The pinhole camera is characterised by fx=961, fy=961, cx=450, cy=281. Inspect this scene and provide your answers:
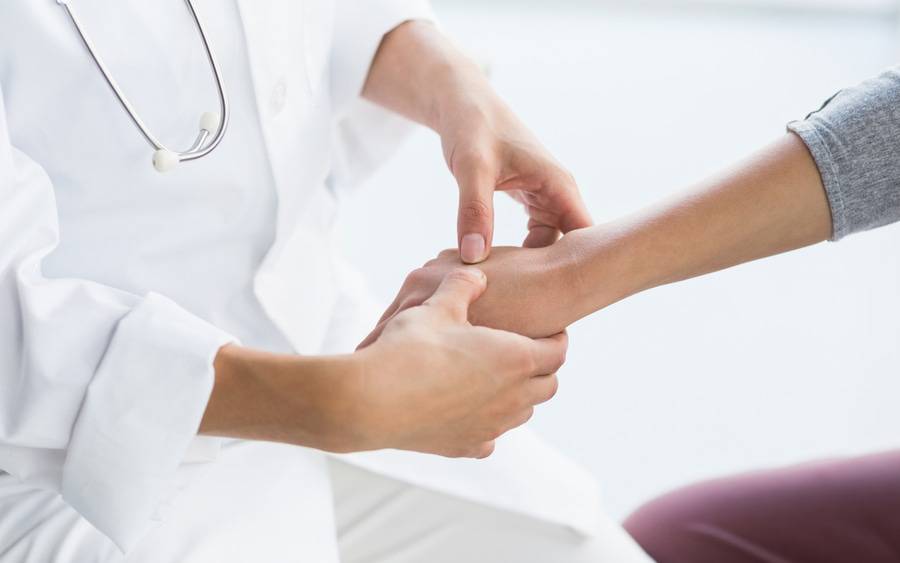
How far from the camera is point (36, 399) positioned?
31.4 inches

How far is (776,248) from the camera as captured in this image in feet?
3.47

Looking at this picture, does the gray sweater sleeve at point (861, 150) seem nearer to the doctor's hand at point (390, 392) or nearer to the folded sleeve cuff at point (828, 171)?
the folded sleeve cuff at point (828, 171)

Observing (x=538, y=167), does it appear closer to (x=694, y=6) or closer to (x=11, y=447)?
(x=11, y=447)

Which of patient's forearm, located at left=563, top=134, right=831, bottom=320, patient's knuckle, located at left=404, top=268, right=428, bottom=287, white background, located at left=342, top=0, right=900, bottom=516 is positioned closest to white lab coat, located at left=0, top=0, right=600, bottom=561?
patient's knuckle, located at left=404, top=268, right=428, bottom=287

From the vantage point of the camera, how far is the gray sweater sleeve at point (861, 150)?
3.16 ft

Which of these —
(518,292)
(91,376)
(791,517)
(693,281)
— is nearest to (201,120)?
(91,376)

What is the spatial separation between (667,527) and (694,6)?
2.33 metres

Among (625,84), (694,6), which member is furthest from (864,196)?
(694,6)

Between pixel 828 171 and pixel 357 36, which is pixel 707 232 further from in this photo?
pixel 357 36

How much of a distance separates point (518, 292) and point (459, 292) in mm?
96

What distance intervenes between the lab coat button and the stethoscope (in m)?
0.07

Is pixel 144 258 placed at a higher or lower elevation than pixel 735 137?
lower

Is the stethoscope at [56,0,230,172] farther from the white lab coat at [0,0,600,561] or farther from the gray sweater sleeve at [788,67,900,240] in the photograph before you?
the gray sweater sleeve at [788,67,900,240]

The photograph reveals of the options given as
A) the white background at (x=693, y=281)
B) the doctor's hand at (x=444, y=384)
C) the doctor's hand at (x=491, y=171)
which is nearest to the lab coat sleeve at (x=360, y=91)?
the doctor's hand at (x=491, y=171)
